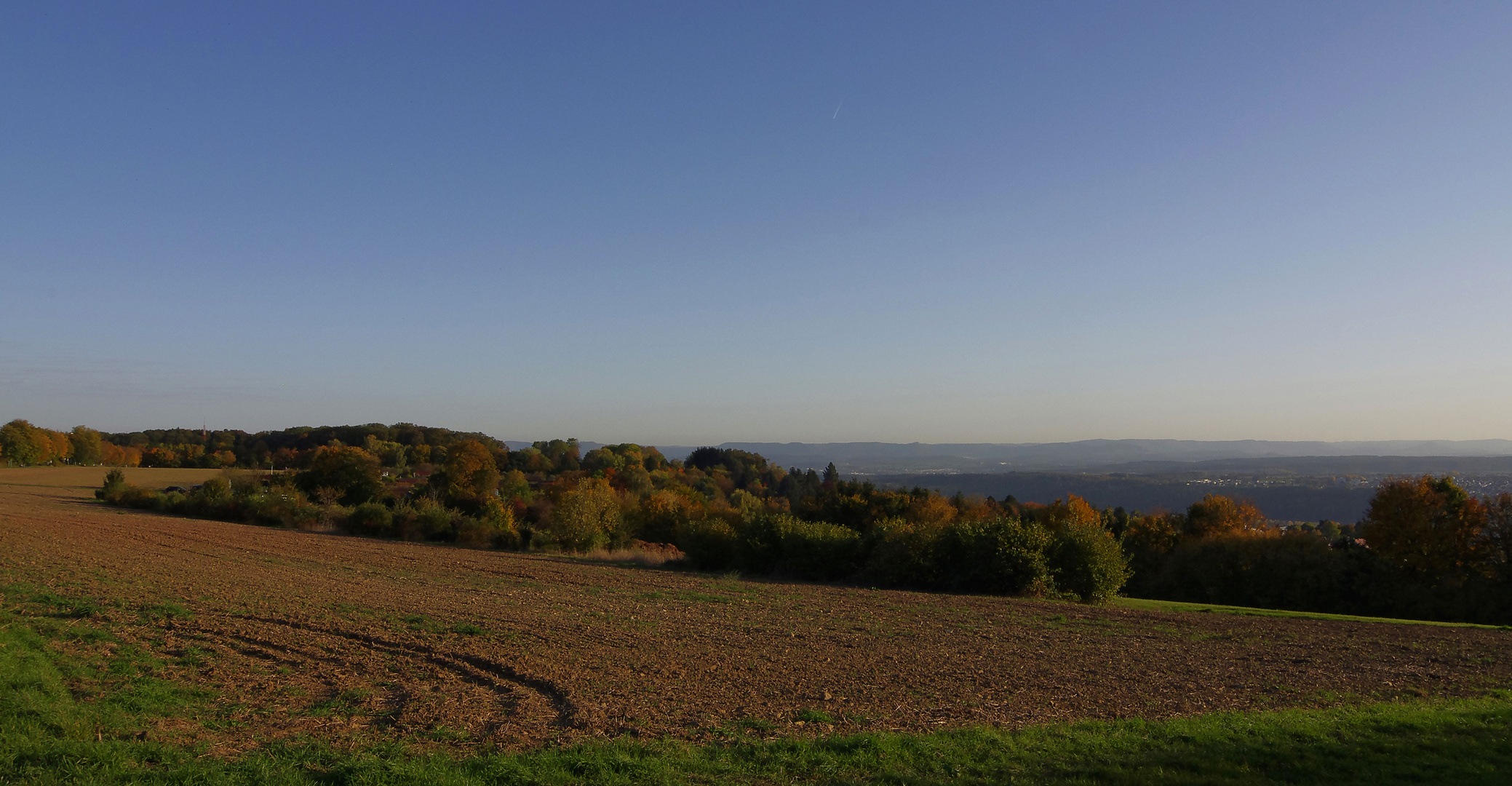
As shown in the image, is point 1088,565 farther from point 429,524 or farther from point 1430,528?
point 429,524

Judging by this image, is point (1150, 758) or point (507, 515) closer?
point (1150, 758)

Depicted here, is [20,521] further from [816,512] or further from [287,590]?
[816,512]

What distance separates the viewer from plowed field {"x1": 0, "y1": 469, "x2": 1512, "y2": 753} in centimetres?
900

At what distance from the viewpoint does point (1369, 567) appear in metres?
39.7

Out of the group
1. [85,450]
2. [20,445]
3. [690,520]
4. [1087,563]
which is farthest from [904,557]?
[85,450]

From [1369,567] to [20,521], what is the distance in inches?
2678

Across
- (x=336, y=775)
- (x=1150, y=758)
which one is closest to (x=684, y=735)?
(x=336, y=775)

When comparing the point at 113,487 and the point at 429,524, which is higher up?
the point at 113,487

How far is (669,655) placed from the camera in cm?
1299

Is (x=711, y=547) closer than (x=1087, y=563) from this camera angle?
No

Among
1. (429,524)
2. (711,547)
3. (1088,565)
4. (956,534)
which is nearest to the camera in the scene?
(1088,565)

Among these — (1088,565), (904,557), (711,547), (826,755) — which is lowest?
(711,547)

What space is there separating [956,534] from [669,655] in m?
19.5

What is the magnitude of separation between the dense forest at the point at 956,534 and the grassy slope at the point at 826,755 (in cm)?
1951
